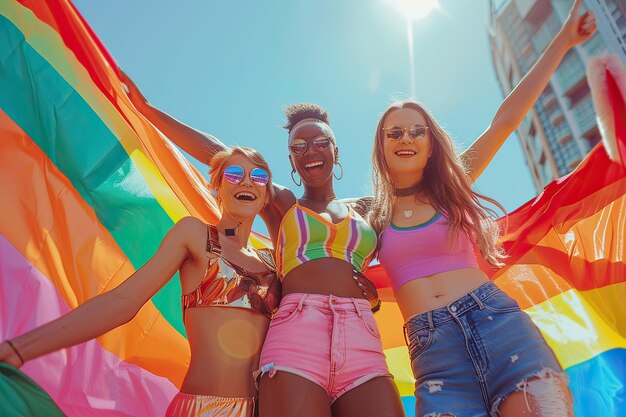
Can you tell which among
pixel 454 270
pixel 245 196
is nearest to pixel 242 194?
pixel 245 196

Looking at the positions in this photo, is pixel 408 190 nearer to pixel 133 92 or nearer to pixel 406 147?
pixel 406 147

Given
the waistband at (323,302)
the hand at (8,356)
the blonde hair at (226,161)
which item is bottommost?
the hand at (8,356)

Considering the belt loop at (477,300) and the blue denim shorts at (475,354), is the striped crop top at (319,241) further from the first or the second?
the belt loop at (477,300)

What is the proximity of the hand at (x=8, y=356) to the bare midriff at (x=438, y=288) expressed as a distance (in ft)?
5.73

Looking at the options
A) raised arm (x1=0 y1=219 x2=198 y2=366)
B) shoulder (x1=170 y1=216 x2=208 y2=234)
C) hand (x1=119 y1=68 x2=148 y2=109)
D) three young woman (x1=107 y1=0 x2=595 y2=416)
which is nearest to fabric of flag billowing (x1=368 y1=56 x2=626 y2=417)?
three young woman (x1=107 y1=0 x2=595 y2=416)

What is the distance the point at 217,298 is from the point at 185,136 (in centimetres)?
168

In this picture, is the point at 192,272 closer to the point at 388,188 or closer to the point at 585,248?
the point at 388,188

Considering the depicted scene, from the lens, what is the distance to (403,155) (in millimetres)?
3023

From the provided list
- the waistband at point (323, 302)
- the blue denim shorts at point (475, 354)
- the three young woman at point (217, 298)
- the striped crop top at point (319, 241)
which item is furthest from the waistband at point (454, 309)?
the three young woman at point (217, 298)

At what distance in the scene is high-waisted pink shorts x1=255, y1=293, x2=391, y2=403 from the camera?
7.56ft

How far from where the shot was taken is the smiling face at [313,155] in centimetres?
333

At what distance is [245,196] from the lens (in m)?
2.89

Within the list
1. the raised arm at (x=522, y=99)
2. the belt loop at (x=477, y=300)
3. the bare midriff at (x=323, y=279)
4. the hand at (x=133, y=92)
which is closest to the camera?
the belt loop at (x=477, y=300)

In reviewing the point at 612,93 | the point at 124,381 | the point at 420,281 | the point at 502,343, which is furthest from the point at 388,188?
the point at 124,381
